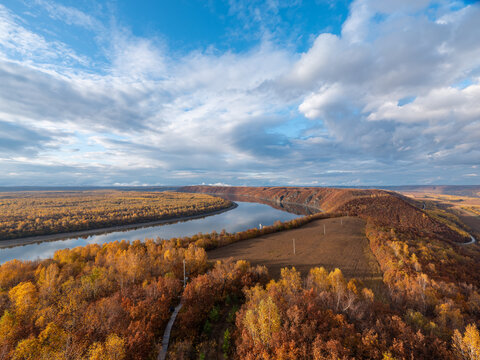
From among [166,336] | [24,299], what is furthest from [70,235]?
[166,336]

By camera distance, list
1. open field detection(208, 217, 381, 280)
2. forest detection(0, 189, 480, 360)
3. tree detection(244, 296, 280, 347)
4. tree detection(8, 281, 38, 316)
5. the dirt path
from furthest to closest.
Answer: open field detection(208, 217, 381, 280)
tree detection(8, 281, 38, 316)
the dirt path
tree detection(244, 296, 280, 347)
forest detection(0, 189, 480, 360)

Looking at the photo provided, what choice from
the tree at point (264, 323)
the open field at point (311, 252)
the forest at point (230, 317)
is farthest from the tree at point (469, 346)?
the open field at point (311, 252)

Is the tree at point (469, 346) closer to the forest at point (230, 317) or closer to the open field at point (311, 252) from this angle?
the forest at point (230, 317)

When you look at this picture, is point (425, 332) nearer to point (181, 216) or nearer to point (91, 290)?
point (91, 290)

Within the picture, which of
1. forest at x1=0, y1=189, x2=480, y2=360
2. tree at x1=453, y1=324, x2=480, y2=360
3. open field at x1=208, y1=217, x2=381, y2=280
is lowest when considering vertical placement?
open field at x1=208, y1=217, x2=381, y2=280

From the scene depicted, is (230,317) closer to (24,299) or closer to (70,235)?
(24,299)

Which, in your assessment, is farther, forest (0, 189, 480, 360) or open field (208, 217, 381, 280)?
open field (208, 217, 381, 280)

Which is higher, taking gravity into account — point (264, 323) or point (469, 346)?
point (469, 346)

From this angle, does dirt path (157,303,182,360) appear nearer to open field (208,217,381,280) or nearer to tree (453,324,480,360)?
open field (208,217,381,280)

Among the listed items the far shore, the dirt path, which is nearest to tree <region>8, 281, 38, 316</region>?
the dirt path
